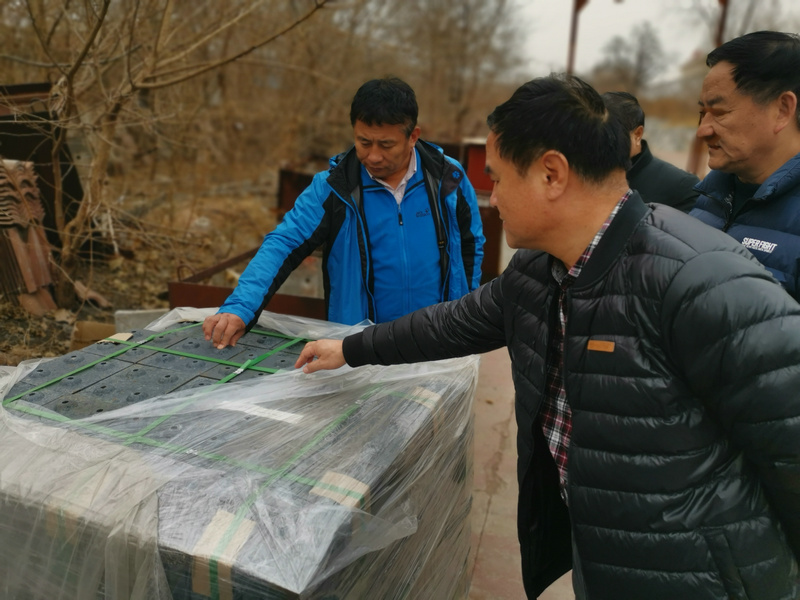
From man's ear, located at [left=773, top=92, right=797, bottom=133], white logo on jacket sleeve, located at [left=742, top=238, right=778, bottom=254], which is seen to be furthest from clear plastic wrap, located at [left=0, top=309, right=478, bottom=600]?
man's ear, located at [left=773, top=92, right=797, bottom=133]

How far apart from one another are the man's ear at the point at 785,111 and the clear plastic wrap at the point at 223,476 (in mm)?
1142

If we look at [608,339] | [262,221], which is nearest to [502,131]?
[608,339]

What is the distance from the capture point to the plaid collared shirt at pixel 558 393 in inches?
51.1

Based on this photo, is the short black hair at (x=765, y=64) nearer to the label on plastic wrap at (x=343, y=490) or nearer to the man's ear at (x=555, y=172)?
the man's ear at (x=555, y=172)

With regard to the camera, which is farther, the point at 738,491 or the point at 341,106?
the point at 341,106

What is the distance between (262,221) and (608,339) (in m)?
7.49

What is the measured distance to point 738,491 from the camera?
1154 mm

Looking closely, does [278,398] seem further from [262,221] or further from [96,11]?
[262,221]

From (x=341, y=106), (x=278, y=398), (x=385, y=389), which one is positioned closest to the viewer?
(x=278, y=398)

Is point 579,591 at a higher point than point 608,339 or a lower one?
lower

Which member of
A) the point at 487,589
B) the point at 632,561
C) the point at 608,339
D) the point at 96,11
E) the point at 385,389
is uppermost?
the point at 96,11

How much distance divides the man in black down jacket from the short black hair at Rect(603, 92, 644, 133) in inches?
64.7

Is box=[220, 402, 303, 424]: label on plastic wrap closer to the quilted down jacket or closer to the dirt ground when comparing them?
the quilted down jacket

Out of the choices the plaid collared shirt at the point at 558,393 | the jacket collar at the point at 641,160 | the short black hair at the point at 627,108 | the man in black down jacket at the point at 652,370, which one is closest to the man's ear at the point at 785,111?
the man in black down jacket at the point at 652,370
